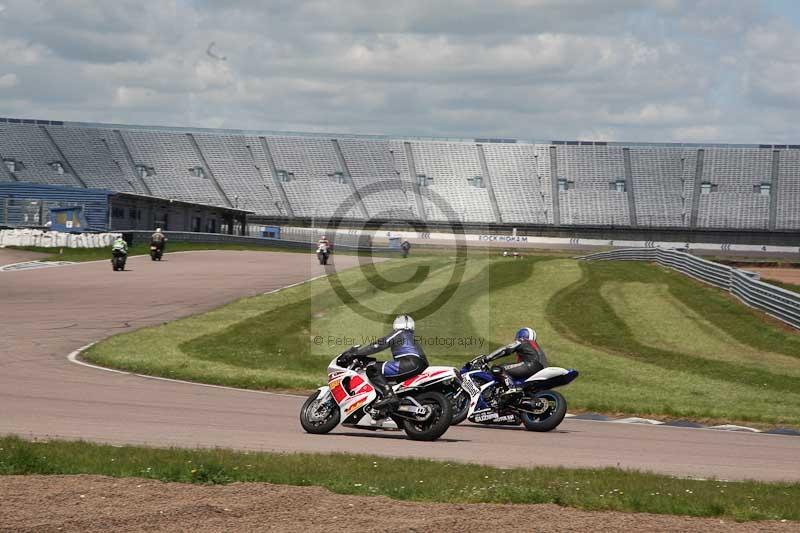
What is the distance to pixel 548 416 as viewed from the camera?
50.9 ft

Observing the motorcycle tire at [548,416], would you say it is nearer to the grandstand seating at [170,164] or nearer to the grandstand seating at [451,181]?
the grandstand seating at [451,181]

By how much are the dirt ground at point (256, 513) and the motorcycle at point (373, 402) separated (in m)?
4.42

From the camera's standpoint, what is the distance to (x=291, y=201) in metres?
99.5

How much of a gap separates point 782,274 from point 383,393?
174ft

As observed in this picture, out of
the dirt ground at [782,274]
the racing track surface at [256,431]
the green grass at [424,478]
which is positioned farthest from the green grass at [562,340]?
the dirt ground at [782,274]

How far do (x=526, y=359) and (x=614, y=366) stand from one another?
8193 mm

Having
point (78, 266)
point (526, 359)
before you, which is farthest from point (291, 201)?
point (526, 359)

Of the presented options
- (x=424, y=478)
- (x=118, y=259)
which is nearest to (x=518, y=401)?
(x=424, y=478)

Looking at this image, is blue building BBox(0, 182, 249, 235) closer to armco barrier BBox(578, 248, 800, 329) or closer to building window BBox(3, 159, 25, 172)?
building window BBox(3, 159, 25, 172)

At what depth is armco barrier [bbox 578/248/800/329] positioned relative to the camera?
30.5 metres

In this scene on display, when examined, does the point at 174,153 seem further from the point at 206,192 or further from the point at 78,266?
the point at 78,266

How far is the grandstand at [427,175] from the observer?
316 ft

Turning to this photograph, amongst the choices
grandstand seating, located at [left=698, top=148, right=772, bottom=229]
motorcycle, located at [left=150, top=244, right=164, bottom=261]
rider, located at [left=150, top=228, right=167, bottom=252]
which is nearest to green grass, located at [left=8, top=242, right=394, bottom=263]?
motorcycle, located at [left=150, top=244, right=164, bottom=261]

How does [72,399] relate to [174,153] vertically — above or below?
below
